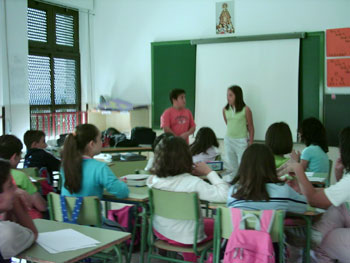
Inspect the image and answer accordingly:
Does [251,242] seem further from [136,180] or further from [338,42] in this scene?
[338,42]

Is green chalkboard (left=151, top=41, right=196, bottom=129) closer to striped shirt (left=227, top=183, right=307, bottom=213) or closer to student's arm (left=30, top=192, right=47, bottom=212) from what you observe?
student's arm (left=30, top=192, right=47, bottom=212)

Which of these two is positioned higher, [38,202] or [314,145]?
[314,145]

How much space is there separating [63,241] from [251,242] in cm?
93

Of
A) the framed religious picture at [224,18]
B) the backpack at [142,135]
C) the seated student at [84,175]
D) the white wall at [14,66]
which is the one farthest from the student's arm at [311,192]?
the white wall at [14,66]

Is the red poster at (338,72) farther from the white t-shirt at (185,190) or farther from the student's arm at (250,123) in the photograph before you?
the white t-shirt at (185,190)

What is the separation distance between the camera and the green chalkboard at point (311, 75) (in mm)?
5844

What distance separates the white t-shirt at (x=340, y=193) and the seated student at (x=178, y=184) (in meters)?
0.64

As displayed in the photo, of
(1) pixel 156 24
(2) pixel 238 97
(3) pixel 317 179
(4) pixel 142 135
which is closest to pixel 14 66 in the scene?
(4) pixel 142 135

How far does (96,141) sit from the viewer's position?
3.18m

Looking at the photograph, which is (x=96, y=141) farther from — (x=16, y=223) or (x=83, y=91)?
(x=83, y=91)

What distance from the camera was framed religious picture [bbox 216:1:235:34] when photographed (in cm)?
644

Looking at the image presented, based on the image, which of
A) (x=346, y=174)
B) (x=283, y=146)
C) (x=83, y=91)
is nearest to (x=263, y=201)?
(x=346, y=174)

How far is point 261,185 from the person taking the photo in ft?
8.13

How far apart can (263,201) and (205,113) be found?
4312 mm
